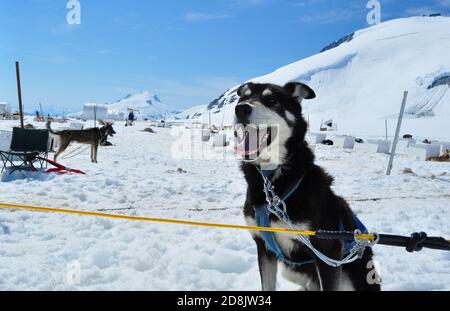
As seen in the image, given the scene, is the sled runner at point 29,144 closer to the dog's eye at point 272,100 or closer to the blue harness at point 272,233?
the dog's eye at point 272,100

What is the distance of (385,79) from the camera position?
117438 millimetres

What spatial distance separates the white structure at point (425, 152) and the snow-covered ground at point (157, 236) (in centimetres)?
918

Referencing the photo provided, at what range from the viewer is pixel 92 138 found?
13531 millimetres

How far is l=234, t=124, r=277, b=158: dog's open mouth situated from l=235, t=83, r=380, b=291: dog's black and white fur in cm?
2

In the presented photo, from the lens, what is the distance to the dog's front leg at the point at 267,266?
2.85 metres

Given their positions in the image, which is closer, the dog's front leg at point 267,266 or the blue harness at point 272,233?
the blue harness at point 272,233

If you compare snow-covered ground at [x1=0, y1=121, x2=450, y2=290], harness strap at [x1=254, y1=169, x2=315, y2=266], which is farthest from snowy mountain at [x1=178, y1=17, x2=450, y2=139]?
harness strap at [x1=254, y1=169, x2=315, y2=266]

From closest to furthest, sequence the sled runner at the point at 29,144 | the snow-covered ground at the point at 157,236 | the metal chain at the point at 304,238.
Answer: the metal chain at the point at 304,238, the snow-covered ground at the point at 157,236, the sled runner at the point at 29,144

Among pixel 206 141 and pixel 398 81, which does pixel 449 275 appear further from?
pixel 398 81

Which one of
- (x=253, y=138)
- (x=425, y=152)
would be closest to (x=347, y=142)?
(x=425, y=152)

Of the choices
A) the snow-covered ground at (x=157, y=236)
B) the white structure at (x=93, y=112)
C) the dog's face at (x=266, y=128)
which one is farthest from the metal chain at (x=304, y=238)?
the white structure at (x=93, y=112)

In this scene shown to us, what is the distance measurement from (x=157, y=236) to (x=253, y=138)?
2600mm

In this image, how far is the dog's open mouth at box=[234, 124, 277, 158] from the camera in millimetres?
2842
